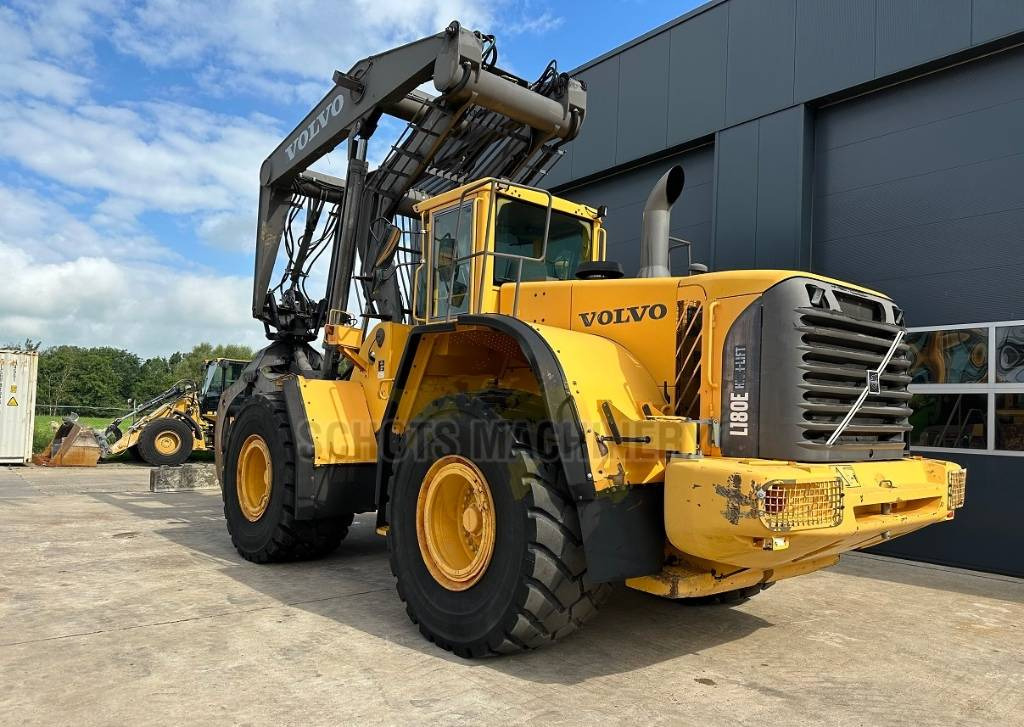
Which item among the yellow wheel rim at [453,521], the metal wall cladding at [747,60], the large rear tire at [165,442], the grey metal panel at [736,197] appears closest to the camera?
the yellow wheel rim at [453,521]

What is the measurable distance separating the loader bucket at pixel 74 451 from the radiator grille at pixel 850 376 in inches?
653

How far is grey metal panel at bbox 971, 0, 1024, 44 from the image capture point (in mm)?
6906

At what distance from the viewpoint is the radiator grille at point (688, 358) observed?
13.5 feet

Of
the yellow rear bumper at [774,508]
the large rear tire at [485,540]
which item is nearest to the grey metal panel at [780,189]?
the yellow rear bumper at [774,508]

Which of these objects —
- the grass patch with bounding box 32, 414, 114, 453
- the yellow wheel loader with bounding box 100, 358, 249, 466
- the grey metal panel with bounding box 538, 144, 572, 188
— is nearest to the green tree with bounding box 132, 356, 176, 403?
the grass patch with bounding box 32, 414, 114, 453

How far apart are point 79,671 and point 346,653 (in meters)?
1.33

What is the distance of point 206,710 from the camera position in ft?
11.0

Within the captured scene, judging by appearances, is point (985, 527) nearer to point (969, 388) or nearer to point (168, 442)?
point (969, 388)

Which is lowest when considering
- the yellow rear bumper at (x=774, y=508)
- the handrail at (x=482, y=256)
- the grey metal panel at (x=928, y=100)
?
the yellow rear bumper at (x=774, y=508)

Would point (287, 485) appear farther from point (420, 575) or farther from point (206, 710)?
point (206, 710)

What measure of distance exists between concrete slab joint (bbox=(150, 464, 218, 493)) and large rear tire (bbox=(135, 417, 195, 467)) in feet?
16.7

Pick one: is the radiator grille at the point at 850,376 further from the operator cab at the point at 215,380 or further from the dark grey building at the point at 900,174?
the operator cab at the point at 215,380

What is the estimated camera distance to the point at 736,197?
9148mm

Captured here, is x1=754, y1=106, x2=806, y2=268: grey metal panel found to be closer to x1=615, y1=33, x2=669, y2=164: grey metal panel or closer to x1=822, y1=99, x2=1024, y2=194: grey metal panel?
x1=822, y1=99, x2=1024, y2=194: grey metal panel
